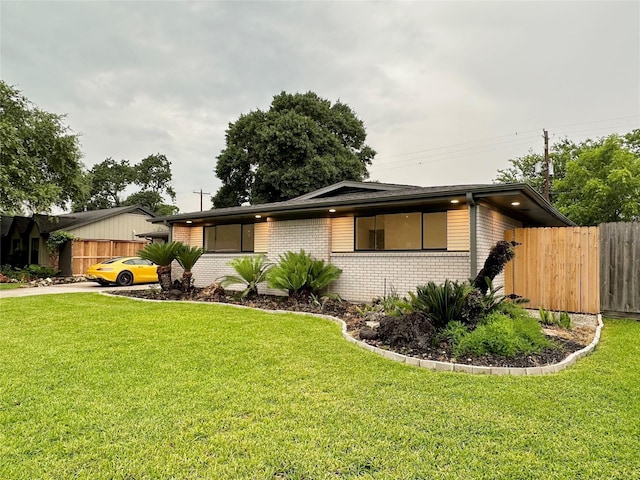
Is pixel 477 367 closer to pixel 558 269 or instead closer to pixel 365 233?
pixel 558 269

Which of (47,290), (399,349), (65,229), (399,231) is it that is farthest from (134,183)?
(399,349)

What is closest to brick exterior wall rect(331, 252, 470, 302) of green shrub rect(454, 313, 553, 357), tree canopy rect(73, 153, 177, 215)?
green shrub rect(454, 313, 553, 357)

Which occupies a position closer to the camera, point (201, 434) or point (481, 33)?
point (201, 434)

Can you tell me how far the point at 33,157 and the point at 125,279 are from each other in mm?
9099

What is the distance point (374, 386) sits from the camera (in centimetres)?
345

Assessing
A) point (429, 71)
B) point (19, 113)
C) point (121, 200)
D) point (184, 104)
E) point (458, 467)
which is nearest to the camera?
point (458, 467)

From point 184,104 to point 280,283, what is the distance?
1010 centimetres

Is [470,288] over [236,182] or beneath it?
beneath

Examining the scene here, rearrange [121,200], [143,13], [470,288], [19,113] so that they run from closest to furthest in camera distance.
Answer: [470,288]
[143,13]
[19,113]
[121,200]

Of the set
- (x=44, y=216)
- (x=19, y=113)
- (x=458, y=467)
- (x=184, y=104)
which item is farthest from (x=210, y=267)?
(x=19, y=113)

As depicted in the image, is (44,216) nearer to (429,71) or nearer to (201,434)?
(429,71)

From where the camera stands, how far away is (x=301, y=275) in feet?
27.9

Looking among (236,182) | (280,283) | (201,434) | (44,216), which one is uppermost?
(236,182)

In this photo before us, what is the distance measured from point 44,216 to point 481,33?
2160cm
